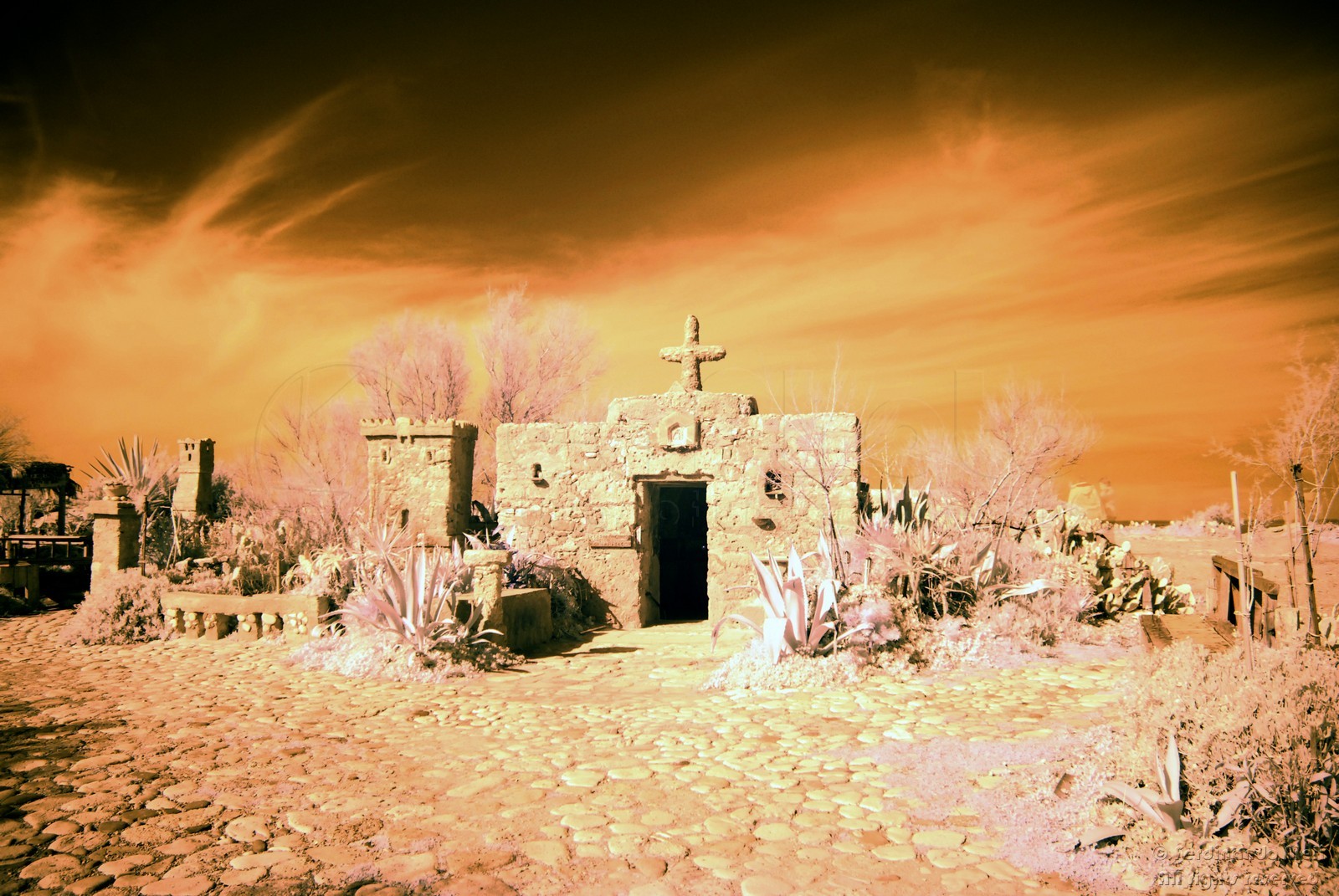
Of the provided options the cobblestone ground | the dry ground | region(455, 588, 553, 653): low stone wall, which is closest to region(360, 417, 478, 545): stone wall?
region(455, 588, 553, 653): low stone wall

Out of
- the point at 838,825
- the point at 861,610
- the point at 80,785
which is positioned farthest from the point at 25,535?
the point at 838,825

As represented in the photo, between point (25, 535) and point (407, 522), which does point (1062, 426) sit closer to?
point (407, 522)

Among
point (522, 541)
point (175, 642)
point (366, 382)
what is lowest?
point (175, 642)

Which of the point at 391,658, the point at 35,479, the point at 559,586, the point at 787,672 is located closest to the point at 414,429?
the point at 559,586

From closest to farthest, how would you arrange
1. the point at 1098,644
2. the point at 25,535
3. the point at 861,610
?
the point at 861,610 → the point at 1098,644 → the point at 25,535

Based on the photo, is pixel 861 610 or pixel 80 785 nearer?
pixel 80 785

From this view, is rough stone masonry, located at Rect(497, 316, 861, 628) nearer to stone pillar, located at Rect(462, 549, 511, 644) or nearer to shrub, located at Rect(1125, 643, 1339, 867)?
stone pillar, located at Rect(462, 549, 511, 644)

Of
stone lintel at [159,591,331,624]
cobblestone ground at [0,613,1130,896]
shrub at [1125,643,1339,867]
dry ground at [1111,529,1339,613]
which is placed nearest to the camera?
shrub at [1125,643,1339,867]

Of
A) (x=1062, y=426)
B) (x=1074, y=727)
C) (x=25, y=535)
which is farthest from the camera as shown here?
(x=1062, y=426)

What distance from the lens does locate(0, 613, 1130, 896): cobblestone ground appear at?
3.35 meters

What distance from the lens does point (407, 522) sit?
465 inches

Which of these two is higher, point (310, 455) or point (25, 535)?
point (310, 455)

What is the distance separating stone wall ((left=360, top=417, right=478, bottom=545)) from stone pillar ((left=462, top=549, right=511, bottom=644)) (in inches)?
138

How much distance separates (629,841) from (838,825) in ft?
3.17
